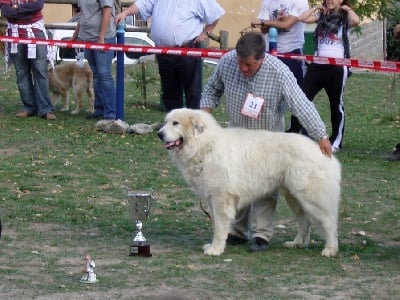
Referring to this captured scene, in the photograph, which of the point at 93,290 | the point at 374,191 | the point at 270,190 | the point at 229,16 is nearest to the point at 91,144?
the point at 374,191

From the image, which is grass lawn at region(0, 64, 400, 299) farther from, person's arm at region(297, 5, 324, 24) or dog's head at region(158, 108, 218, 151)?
person's arm at region(297, 5, 324, 24)

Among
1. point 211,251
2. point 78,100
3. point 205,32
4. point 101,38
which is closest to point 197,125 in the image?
point 211,251

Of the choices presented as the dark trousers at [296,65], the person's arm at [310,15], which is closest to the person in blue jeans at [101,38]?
the dark trousers at [296,65]

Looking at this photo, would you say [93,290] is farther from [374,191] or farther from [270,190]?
[374,191]

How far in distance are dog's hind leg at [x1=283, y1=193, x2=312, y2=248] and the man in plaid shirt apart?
16 cm

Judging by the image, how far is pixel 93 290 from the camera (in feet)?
21.2

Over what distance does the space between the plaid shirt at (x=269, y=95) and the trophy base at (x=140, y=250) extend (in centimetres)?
126

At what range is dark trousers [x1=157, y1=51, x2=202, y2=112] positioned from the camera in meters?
12.3

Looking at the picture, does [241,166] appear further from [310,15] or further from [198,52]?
[310,15]

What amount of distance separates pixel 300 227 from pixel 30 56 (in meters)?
6.90

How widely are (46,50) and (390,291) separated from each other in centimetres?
846

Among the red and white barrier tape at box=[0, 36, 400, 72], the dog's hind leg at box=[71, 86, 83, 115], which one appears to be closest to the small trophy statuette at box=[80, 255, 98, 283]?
the red and white barrier tape at box=[0, 36, 400, 72]

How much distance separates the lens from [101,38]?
13.5m

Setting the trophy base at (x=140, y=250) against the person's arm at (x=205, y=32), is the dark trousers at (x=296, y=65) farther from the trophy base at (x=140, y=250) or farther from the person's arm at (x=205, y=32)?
the trophy base at (x=140, y=250)
